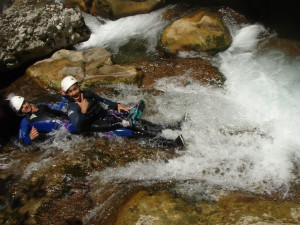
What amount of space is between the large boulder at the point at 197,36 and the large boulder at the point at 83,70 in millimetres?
1763

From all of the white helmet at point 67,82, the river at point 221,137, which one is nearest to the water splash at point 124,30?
the river at point 221,137

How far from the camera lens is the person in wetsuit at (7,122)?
6.47m

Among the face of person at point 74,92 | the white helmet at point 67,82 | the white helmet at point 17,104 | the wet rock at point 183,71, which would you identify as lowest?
the wet rock at point 183,71

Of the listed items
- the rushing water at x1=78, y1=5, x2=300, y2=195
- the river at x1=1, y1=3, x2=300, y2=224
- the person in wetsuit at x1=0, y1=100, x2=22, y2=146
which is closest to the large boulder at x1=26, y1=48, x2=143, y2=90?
the river at x1=1, y1=3, x2=300, y2=224

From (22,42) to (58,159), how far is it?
19.1 feet

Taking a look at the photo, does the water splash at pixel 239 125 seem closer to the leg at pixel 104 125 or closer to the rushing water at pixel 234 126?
the rushing water at pixel 234 126

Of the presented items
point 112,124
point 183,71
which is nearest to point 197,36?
point 183,71

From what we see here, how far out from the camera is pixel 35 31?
32.2 feet

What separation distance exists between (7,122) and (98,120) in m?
2.45

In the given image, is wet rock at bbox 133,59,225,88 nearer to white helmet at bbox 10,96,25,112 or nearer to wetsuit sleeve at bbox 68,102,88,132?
wetsuit sleeve at bbox 68,102,88,132

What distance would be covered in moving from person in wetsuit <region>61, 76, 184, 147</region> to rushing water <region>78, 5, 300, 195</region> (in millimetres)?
343

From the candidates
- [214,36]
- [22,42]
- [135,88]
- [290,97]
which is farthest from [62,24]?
[290,97]

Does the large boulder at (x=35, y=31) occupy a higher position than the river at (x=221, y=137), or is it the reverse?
the large boulder at (x=35, y=31)

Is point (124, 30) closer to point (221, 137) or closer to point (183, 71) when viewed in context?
point (183, 71)
